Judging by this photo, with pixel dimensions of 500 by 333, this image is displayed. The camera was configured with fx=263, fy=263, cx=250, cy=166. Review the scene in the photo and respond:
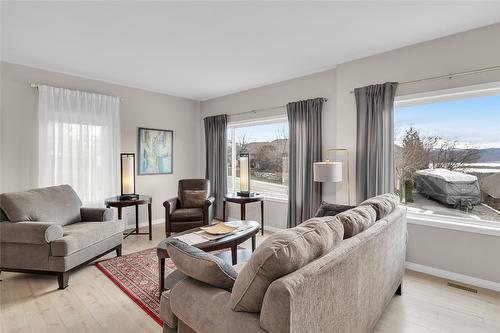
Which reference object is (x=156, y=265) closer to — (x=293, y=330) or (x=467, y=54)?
(x=293, y=330)

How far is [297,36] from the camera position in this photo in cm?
280

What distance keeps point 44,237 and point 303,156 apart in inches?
129

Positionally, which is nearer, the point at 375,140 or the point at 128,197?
the point at 375,140

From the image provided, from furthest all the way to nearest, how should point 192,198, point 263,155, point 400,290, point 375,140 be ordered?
point 263,155 < point 192,198 < point 375,140 < point 400,290

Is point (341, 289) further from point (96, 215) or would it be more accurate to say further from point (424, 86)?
point (96, 215)

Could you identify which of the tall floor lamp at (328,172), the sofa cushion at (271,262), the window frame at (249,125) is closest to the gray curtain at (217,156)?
the window frame at (249,125)

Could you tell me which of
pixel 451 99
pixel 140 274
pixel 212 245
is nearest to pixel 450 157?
pixel 451 99

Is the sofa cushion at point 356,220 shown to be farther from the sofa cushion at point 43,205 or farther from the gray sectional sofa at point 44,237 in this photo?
the sofa cushion at point 43,205

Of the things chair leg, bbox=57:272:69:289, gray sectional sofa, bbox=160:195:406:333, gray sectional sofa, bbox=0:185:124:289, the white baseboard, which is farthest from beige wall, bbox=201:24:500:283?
chair leg, bbox=57:272:69:289

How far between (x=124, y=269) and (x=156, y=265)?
35 centimetres

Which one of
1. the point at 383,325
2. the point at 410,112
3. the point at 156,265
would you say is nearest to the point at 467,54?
the point at 410,112

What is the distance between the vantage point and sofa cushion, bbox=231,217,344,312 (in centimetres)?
110

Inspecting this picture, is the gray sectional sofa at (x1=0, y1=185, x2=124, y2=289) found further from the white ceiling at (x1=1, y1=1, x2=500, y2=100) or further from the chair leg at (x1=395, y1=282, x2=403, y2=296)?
the chair leg at (x1=395, y1=282, x2=403, y2=296)

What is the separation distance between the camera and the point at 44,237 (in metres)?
2.58
